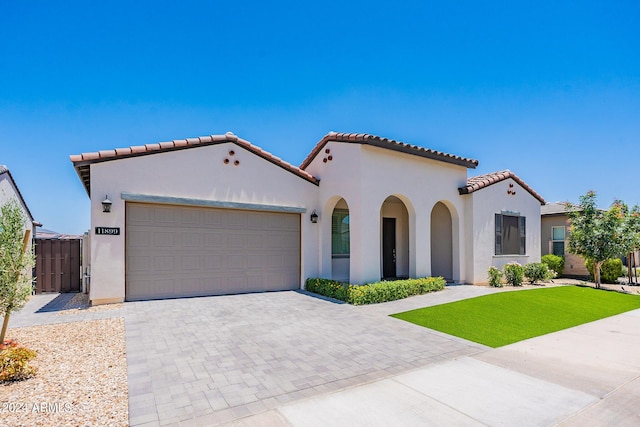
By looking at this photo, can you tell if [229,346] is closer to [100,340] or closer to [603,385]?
[100,340]

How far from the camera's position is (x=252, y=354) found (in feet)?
17.8

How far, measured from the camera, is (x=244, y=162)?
11.1 m

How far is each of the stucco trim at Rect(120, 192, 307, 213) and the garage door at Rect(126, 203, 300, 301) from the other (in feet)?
0.80

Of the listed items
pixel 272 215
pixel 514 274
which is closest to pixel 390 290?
pixel 272 215

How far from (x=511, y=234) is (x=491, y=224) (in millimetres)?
1680

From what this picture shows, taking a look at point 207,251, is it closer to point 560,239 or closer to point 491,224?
point 491,224

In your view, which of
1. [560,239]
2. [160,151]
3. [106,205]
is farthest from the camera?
[560,239]

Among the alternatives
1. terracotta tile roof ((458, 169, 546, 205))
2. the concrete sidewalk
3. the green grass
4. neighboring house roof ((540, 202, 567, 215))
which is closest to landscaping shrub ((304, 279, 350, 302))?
the green grass

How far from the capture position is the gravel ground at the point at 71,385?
3389 mm

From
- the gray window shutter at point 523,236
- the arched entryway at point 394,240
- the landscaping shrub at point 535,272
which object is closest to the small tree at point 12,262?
the arched entryway at point 394,240

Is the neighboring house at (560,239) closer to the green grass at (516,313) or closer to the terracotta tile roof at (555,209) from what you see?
the terracotta tile roof at (555,209)

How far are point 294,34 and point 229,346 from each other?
1082 centimetres

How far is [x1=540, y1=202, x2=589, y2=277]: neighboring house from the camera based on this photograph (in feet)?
55.7

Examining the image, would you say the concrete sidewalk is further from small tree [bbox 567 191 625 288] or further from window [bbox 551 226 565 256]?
window [bbox 551 226 565 256]
